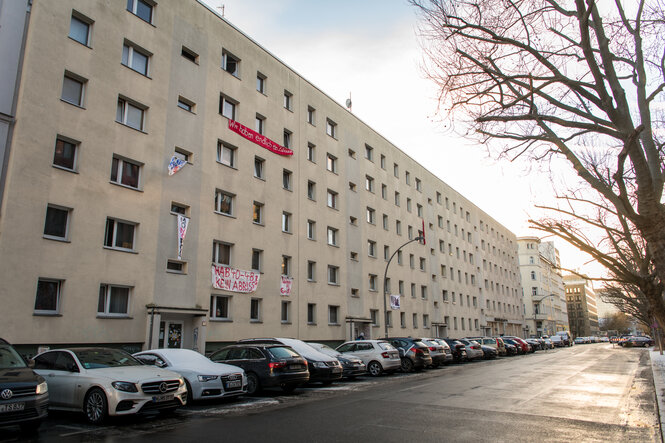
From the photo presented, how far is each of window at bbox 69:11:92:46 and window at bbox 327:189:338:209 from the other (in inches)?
671

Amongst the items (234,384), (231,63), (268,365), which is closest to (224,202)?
(231,63)

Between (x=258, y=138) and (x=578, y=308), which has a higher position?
(x=258, y=138)

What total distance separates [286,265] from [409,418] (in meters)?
17.5

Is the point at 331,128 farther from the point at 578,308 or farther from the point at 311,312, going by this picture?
the point at 578,308

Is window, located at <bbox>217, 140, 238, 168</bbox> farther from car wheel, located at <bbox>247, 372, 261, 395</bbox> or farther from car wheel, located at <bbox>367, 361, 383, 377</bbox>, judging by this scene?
car wheel, located at <bbox>247, 372, 261, 395</bbox>

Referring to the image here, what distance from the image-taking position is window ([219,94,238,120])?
23597mm

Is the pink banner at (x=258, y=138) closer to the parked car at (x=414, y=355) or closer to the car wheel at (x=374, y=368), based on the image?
the parked car at (x=414, y=355)

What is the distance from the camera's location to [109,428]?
28.1 feet

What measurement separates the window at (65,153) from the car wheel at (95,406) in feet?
33.2

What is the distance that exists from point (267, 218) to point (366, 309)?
11784 millimetres

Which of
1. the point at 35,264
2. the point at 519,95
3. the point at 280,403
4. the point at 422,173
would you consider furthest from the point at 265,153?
the point at 422,173

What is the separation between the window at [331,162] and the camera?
31.7 meters

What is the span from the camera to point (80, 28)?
1788 centimetres

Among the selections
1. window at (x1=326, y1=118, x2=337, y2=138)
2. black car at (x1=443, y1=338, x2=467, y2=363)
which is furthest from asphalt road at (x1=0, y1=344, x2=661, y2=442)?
window at (x1=326, y1=118, x2=337, y2=138)
